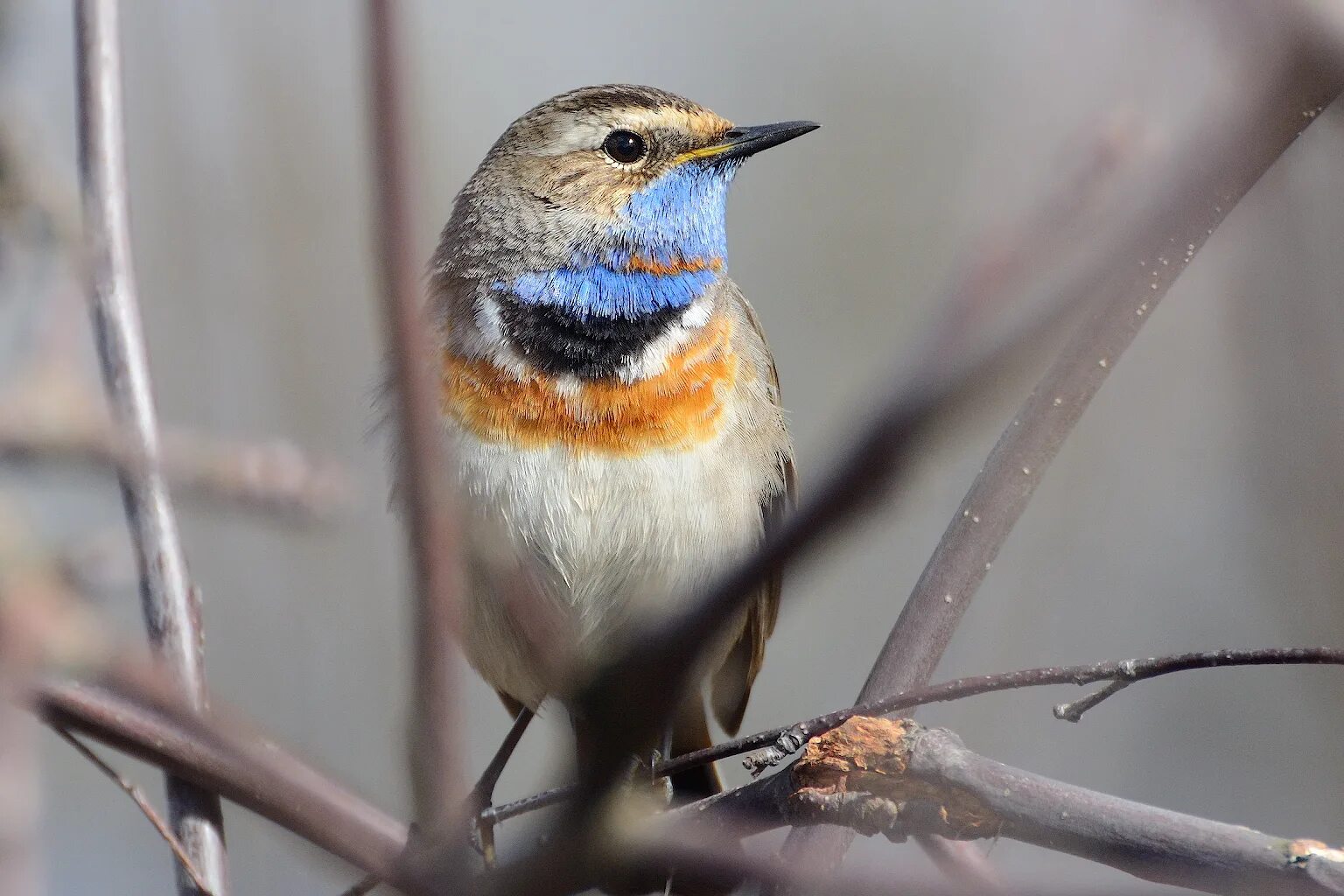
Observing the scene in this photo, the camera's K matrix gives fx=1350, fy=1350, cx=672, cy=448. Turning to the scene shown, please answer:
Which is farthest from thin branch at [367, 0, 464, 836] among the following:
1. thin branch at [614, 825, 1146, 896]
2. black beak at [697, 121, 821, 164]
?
black beak at [697, 121, 821, 164]

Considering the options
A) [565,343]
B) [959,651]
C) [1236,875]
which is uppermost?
[565,343]

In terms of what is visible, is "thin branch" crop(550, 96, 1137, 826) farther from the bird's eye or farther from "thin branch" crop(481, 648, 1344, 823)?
the bird's eye

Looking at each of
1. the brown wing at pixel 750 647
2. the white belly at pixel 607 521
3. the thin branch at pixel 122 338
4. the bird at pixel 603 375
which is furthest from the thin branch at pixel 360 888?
the brown wing at pixel 750 647

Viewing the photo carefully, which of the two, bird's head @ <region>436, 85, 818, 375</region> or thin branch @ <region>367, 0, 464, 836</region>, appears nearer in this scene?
thin branch @ <region>367, 0, 464, 836</region>

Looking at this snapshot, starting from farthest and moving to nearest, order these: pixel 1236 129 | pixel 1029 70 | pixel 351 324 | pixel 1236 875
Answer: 1. pixel 351 324
2. pixel 1029 70
3. pixel 1236 875
4. pixel 1236 129

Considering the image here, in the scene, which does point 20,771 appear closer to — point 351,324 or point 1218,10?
point 1218,10

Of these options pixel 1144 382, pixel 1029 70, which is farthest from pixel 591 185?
pixel 1144 382
